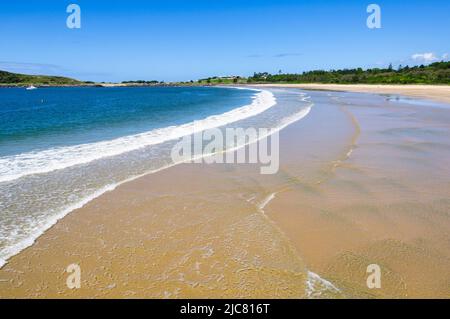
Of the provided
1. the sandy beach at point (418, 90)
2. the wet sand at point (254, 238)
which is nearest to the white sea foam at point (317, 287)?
the wet sand at point (254, 238)

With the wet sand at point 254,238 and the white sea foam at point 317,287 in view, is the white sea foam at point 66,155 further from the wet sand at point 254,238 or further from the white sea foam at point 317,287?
the white sea foam at point 317,287

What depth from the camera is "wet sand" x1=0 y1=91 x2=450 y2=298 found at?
13.3 feet

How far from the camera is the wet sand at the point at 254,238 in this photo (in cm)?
406

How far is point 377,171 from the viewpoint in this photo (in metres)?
8.93

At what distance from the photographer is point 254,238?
207 inches

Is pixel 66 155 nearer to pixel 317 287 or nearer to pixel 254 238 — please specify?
pixel 254 238

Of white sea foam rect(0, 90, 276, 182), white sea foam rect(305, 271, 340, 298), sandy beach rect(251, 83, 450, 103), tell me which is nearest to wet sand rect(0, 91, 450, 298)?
white sea foam rect(305, 271, 340, 298)

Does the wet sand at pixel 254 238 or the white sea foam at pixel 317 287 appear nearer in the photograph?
the white sea foam at pixel 317 287

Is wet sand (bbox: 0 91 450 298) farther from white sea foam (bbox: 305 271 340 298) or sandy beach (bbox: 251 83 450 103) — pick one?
sandy beach (bbox: 251 83 450 103)

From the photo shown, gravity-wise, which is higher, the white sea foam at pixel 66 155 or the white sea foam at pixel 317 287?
the white sea foam at pixel 66 155

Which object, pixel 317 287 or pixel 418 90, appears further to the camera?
pixel 418 90

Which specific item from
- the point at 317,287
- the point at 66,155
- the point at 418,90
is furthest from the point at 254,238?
the point at 418,90

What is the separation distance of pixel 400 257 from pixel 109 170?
774cm

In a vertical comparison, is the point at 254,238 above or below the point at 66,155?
below
